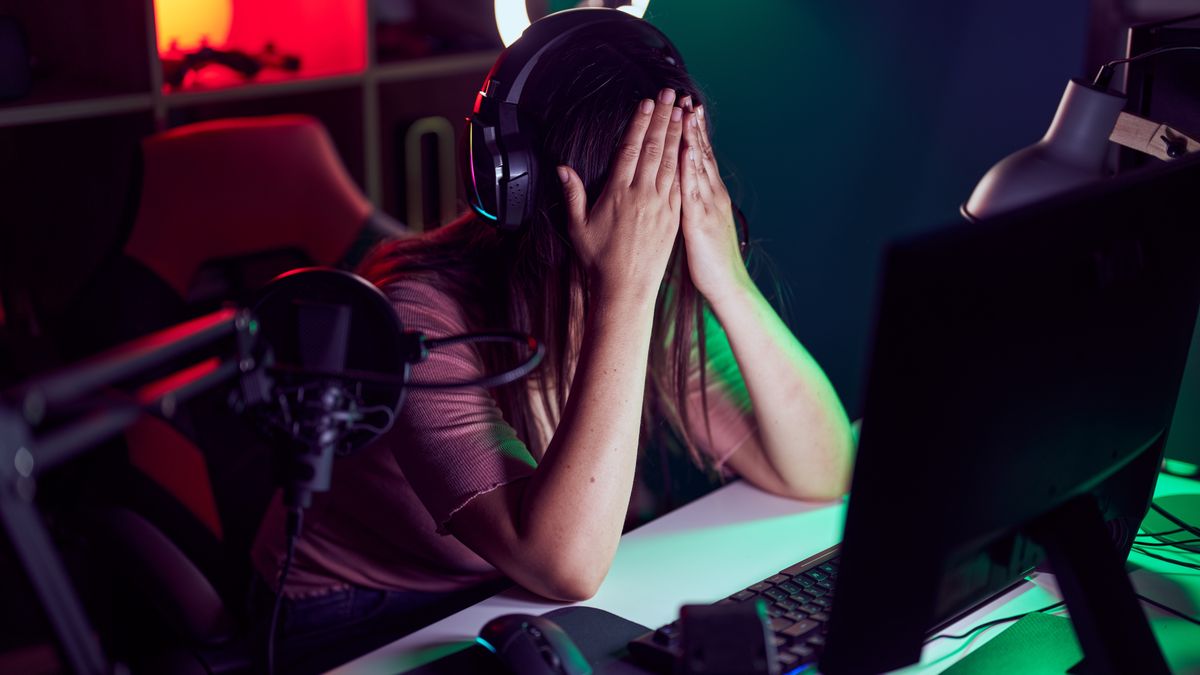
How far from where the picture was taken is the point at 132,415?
493 mm

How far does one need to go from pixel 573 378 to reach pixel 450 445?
0.15m

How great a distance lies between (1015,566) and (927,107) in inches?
47.7

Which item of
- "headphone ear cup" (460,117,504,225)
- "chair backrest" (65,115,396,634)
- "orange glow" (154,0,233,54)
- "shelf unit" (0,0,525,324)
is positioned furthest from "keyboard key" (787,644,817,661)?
"orange glow" (154,0,233,54)

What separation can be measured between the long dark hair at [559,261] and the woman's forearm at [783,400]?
8cm

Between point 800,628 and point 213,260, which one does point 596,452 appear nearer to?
point 800,628

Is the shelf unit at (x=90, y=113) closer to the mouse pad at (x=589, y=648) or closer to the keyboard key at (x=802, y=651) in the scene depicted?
the mouse pad at (x=589, y=648)

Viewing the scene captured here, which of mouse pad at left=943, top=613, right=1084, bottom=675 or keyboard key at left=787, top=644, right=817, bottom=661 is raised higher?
keyboard key at left=787, top=644, right=817, bottom=661

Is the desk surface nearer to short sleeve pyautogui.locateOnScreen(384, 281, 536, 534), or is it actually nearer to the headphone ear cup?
short sleeve pyautogui.locateOnScreen(384, 281, 536, 534)

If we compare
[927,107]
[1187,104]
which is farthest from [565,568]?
[927,107]

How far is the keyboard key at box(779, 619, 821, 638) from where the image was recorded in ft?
2.98

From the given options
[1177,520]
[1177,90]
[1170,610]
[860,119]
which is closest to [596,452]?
[1170,610]

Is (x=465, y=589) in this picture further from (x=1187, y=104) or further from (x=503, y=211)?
(x=1187, y=104)

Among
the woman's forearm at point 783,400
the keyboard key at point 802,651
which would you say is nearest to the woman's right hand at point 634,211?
the woman's forearm at point 783,400

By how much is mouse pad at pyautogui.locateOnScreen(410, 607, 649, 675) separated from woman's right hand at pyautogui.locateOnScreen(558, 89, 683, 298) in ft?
1.03
